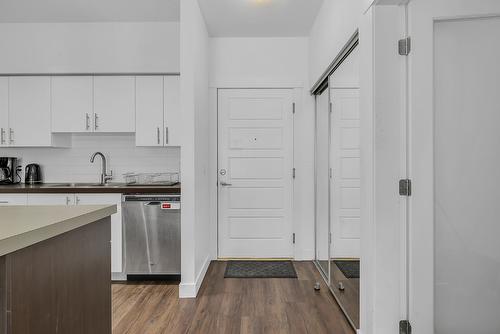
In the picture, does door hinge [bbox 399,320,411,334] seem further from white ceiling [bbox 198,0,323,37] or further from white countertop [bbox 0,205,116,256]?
white ceiling [bbox 198,0,323,37]

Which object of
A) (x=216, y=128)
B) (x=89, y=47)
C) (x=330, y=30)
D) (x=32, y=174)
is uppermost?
(x=89, y=47)

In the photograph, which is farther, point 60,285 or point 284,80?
point 284,80

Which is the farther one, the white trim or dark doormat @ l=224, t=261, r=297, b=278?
the white trim

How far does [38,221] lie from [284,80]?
10.6 feet

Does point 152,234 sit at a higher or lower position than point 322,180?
lower

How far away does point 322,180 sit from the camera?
3.44 m

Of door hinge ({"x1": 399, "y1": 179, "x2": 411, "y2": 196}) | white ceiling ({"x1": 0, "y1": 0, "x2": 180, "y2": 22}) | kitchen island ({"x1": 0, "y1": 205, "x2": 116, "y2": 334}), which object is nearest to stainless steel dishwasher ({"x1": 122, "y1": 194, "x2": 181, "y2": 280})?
kitchen island ({"x1": 0, "y1": 205, "x2": 116, "y2": 334})

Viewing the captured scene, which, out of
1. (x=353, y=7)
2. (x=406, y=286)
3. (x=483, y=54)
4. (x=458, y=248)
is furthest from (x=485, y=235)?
(x=353, y=7)

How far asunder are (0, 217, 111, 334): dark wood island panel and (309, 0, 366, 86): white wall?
189cm

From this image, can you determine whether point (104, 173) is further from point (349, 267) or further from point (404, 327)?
point (404, 327)

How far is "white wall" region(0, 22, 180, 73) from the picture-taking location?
354 cm

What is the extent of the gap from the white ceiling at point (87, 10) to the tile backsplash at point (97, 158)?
1245 mm

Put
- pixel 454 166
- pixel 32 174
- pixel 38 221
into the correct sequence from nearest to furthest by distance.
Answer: pixel 38 221 → pixel 454 166 → pixel 32 174

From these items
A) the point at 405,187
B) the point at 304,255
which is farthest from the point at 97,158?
the point at 405,187
